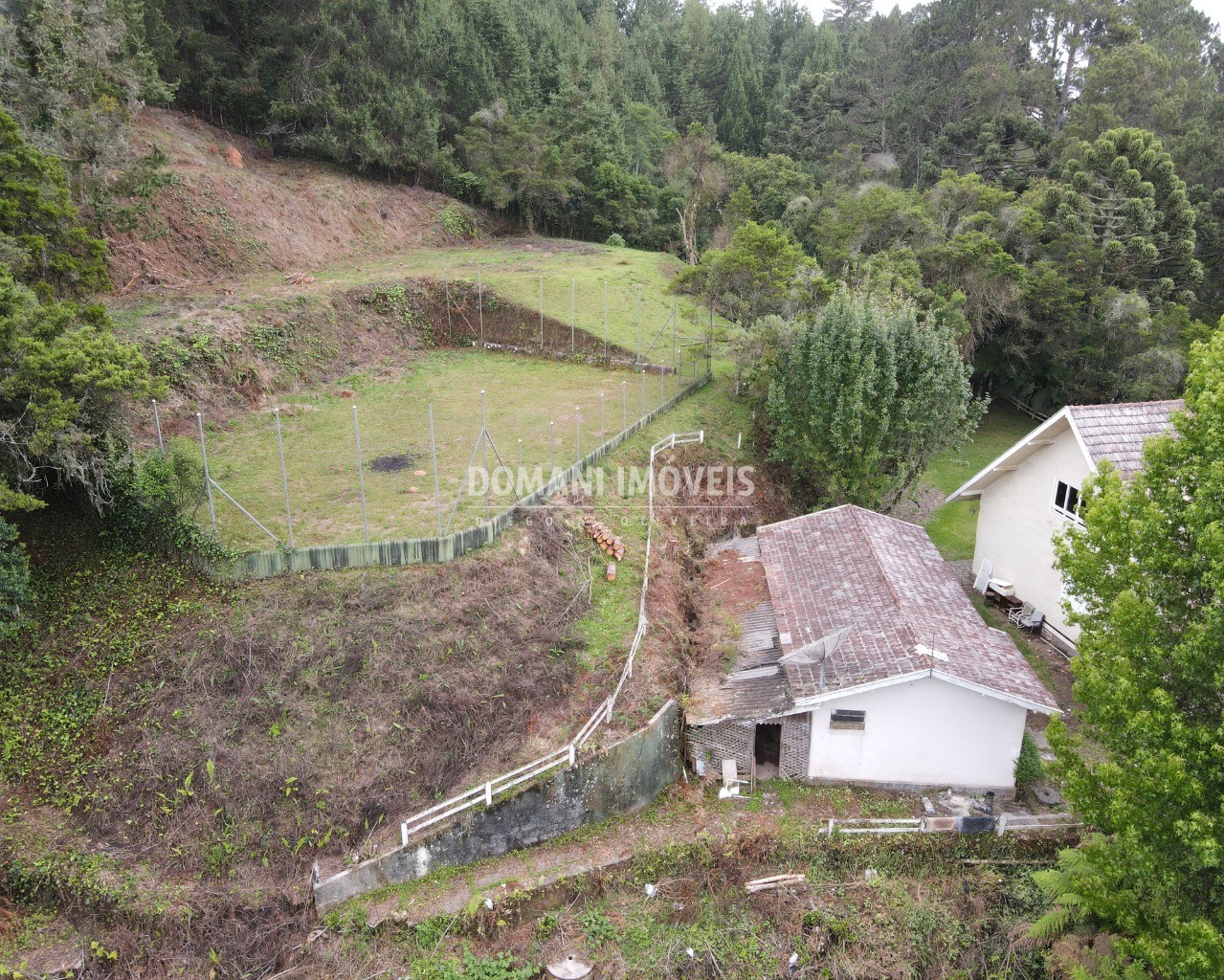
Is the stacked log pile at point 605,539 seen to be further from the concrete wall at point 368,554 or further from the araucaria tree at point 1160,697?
the araucaria tree at point 1160,697

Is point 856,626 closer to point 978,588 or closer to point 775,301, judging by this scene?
point 978,588

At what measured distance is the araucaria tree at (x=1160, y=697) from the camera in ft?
30.1

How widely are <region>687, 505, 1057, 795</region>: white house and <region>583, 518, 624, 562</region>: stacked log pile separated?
3.86 metres

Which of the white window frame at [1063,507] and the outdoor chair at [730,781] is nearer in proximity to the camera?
the outdoor chair at [730,781]

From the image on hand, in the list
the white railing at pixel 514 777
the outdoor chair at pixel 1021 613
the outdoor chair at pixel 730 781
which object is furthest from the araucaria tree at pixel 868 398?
the outdoor chair at pixel 730 781

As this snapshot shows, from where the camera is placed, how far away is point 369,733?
14133 mm

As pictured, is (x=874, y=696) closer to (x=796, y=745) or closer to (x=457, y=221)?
(x=796, y=745)

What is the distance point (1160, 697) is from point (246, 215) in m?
34.5

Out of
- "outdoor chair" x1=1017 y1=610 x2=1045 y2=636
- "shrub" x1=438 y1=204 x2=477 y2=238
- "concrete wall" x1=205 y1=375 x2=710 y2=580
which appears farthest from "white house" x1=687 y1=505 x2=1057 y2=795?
"shrub" x1=438 y1=204 x2=477 y2=238

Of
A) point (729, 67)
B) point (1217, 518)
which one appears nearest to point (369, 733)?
point (1217, 518)

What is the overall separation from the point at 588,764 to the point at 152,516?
33.8 ft

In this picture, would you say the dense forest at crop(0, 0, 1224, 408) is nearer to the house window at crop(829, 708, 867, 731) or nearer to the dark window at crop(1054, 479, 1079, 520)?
the dark window at crop(1054, 479, 1079, 520)

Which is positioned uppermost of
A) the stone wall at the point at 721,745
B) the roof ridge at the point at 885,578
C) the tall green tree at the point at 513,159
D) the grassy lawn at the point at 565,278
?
the tall green tree at the point at 513,159

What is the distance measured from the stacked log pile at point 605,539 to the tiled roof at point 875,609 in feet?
11.5
